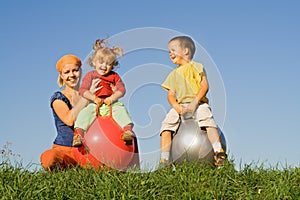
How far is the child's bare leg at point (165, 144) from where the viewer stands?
24.1ft

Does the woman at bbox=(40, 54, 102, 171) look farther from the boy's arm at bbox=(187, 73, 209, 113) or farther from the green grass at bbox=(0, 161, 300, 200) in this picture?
the boy's arm at bbox=(187, 73, 209, 113)

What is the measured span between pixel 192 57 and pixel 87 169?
2393 millimetres

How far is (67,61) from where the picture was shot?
27.1 ft

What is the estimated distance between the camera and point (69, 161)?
757 cm

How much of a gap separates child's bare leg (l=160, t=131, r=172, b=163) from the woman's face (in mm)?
1718

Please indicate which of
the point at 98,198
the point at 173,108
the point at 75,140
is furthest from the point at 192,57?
the point at 98,198

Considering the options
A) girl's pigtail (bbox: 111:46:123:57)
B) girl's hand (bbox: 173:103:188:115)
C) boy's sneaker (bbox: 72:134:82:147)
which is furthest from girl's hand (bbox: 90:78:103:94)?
girl's hand (bbox: 173:103:188:115)

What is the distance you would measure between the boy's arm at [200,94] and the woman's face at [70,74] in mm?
1954

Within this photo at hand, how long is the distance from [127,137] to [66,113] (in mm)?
1358

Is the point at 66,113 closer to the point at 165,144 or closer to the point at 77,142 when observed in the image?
the point at 77,142

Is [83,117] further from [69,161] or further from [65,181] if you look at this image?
[65,181]

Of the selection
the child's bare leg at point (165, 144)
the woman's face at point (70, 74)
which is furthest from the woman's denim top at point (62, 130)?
the child's bare leg at point (165, 144)

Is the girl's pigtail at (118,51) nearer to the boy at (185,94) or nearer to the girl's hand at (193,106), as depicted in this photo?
the boy at (185,94)

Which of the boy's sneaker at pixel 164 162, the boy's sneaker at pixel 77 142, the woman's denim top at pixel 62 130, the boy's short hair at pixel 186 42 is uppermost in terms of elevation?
the boy's short hair at pixel 186 42
